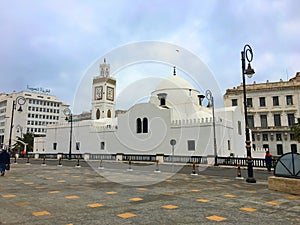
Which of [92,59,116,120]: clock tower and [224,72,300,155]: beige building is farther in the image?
[92,59,116,120]: clock tower

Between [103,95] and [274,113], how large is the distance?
36.7m

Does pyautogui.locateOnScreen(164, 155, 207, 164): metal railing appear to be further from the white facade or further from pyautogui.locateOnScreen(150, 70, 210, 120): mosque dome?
the white facade

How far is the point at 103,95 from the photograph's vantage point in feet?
186

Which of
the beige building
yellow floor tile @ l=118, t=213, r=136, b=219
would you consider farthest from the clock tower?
yellow floor tile @ l=118, t=213, r=136, b=219

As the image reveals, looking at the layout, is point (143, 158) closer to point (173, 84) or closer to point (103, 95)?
point (173, 84)

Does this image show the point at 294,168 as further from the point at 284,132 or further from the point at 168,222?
the point at 284,132

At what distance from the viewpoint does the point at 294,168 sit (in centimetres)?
895

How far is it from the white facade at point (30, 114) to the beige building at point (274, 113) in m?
66.7

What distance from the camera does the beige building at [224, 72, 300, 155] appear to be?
44.2 meters

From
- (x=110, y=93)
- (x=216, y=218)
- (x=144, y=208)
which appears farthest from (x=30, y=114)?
(x=216, y=218)

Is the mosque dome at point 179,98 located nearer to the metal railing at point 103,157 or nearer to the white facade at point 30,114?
the metal railing at point 103,157

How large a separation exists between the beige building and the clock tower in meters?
31.1

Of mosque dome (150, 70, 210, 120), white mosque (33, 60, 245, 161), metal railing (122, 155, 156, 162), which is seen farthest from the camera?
mosque dome (150, 70, 210, 120)

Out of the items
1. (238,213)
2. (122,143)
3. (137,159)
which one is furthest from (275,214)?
(122,143)
